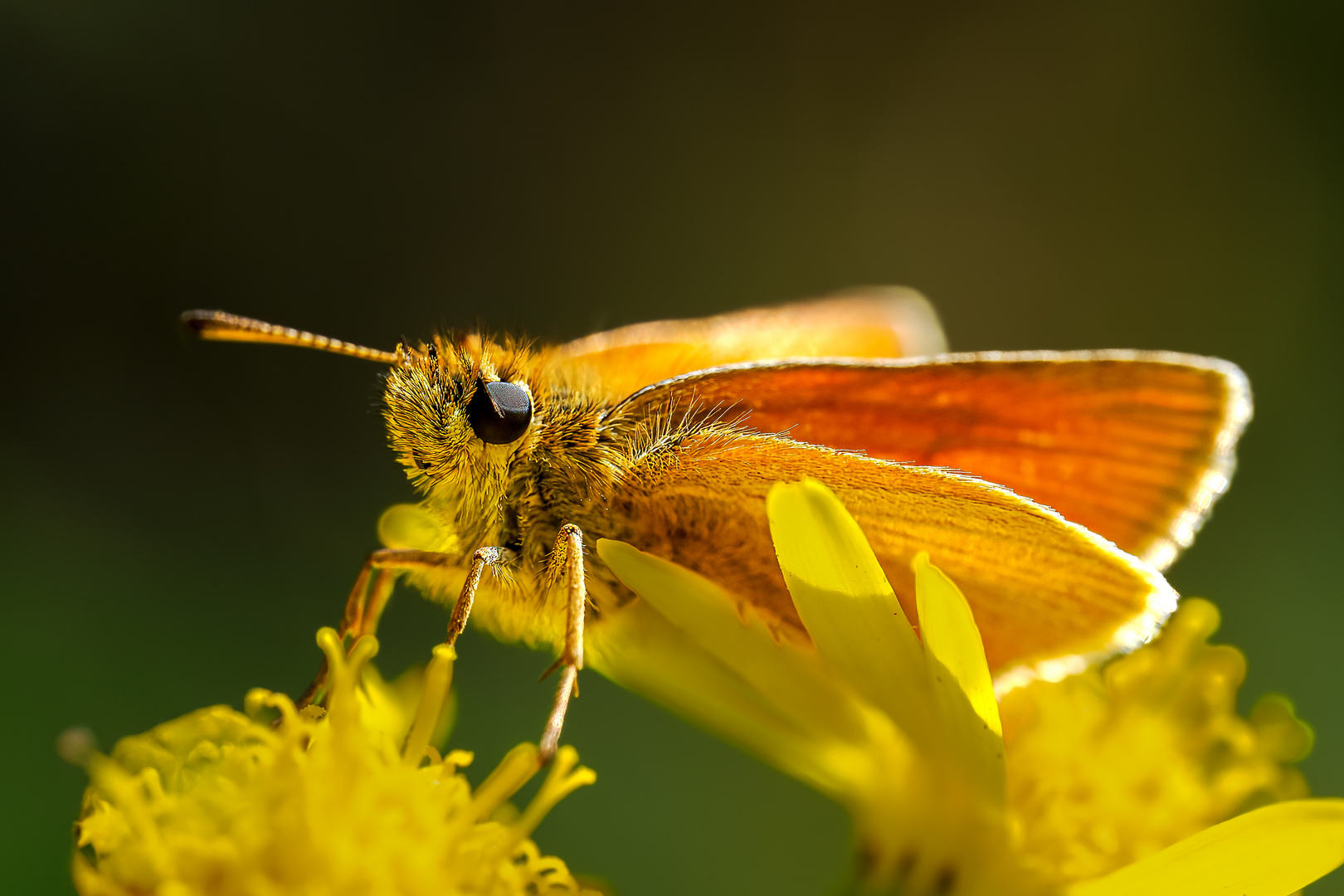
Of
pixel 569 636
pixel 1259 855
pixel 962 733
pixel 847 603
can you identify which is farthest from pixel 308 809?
pixel 1259 855

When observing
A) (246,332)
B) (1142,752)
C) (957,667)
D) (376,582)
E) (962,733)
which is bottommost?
(1142,752)

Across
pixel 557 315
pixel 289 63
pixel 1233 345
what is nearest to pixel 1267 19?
pixel 1233 345

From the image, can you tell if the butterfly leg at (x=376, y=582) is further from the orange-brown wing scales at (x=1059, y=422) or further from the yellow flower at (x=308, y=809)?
the orange-brown wing scales at (x=1059, y=422)

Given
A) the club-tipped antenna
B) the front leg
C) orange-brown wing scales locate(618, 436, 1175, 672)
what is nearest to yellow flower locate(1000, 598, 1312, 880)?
orange-brown wing scales locate(618, 436, 1175, 672)

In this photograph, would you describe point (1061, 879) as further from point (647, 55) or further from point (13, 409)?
point (647, 55)

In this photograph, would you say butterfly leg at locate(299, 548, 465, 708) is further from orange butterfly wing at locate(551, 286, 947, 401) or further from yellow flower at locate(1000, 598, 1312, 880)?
yellow flower at locate(1000, 598, 1312, 880)

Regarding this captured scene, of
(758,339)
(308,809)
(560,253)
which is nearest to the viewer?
(308,809)

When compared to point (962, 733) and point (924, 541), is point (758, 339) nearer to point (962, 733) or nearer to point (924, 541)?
point (924, 541)
